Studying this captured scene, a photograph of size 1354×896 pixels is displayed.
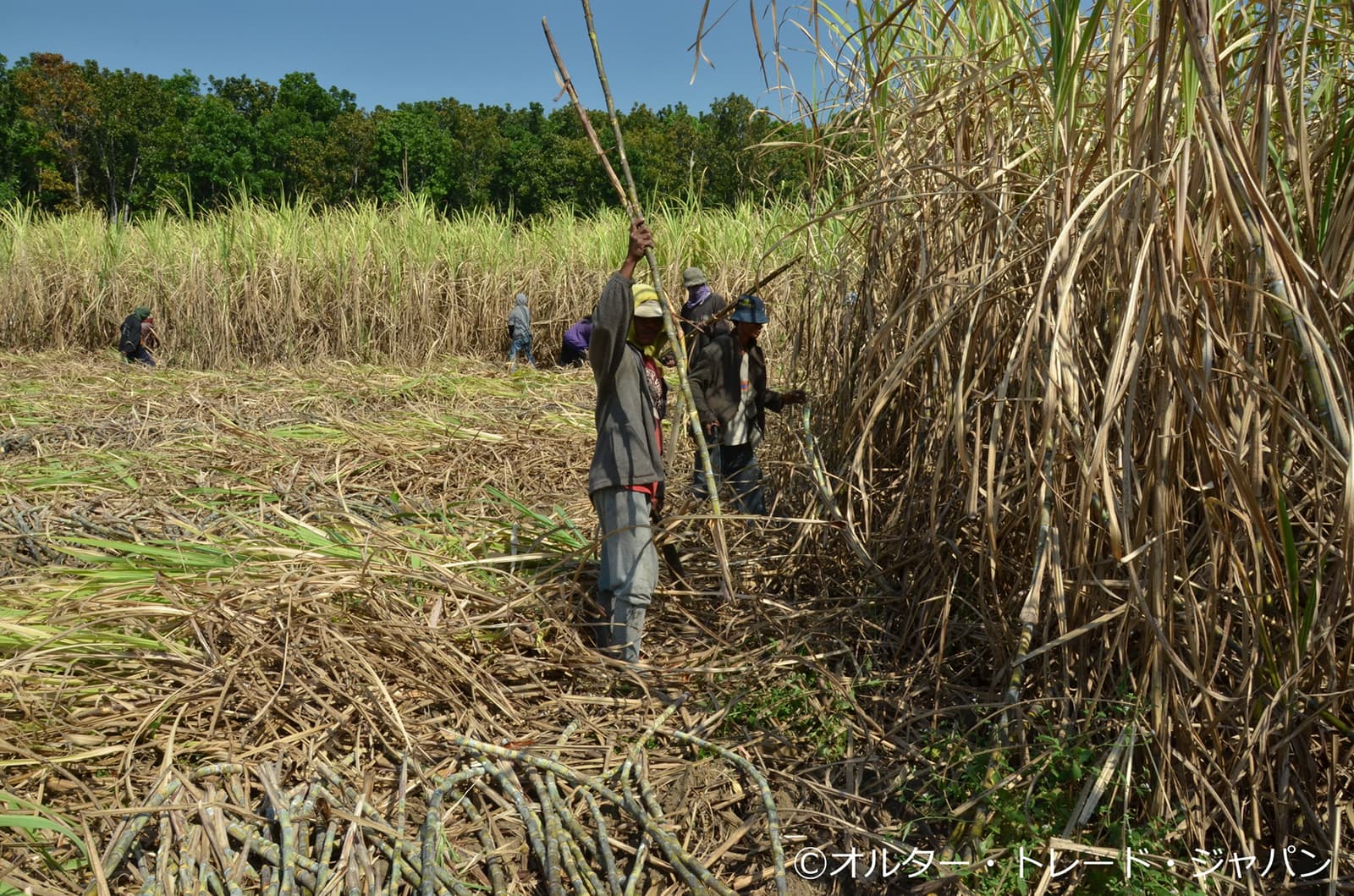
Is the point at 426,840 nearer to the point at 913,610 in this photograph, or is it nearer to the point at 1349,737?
the point at 913,610

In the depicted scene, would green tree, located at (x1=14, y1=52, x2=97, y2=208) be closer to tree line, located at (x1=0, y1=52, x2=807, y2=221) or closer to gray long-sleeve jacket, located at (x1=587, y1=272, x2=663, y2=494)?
tree line, located at (x1=0, y1=52, x2=807, y2=221)

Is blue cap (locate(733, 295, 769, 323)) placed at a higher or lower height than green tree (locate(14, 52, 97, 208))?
lower

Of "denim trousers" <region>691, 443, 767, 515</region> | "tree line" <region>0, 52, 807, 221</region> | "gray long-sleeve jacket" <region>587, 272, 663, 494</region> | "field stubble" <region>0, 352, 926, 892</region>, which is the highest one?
"tree line" <region>0, 52, 807, 221</region>

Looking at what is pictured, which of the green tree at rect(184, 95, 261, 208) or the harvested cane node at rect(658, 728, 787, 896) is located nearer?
the harvested cane node at rect(658, 728, 787, 896)

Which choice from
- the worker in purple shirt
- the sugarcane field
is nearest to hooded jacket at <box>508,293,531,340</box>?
the worker in purple shirt

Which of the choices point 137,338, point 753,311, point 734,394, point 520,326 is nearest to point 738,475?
point 734,394

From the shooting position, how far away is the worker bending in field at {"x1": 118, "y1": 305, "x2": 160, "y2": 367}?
432 inches

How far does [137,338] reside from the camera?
1100cm

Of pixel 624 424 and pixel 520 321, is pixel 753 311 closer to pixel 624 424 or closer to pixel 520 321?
pixel 624 424

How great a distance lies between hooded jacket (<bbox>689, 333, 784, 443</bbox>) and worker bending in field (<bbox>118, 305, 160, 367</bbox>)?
9.23m

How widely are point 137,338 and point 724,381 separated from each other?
945cm

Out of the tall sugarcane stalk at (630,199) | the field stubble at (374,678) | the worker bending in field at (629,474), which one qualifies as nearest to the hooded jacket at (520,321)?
the field stubble at (374,678)

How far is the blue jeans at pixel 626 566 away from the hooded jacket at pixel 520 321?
8.54m

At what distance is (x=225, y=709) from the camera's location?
2.61m
